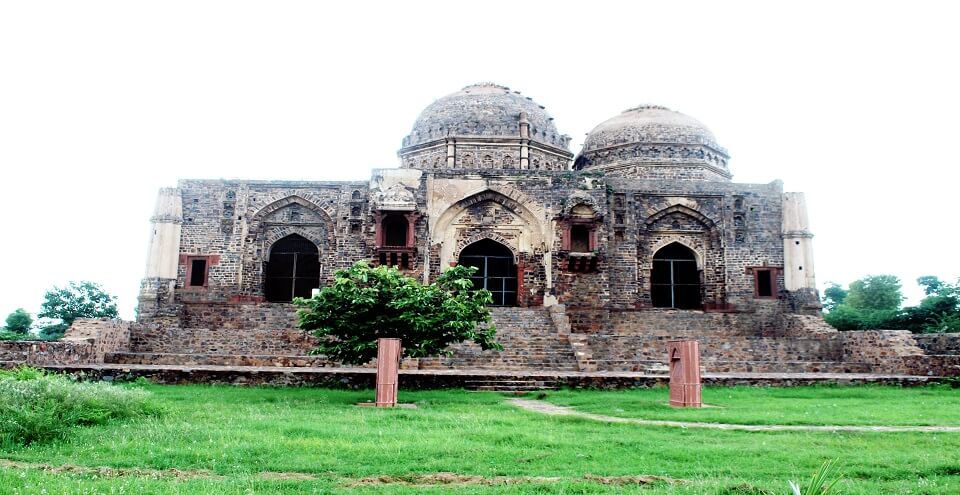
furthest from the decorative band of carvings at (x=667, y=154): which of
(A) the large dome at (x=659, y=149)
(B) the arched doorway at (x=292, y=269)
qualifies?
(B) the arched doorway at (x=292, y=269)

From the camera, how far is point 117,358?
17.8 m

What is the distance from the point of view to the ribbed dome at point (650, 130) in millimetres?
28219

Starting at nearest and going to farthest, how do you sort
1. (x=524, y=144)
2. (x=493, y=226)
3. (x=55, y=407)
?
(x=55, y=407), (x=493, y=226), (x=524, y=144)

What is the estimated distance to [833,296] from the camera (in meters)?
39.9

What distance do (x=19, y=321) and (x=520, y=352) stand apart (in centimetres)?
2013

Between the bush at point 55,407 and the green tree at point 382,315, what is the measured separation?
365 centimetres

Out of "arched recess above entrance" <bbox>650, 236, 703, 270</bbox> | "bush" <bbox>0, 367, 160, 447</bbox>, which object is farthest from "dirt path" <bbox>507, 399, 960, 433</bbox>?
"arched recess above entrance" <bbox>650, 236, 703, 270</bbox>

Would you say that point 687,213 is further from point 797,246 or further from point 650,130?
point 650,130

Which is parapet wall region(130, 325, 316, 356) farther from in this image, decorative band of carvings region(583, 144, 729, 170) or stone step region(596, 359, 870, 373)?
decorative band of carvings region(583, 144, 729, 170)

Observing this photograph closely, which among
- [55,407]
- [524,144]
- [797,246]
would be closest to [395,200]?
[524,144]

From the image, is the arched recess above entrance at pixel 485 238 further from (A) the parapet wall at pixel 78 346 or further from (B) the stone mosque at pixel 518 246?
(A) the parapet wall at pixel 78 346

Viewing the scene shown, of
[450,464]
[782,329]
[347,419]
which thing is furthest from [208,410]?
[782,329]

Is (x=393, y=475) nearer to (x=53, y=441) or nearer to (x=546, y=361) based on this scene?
(x=53, y=441)

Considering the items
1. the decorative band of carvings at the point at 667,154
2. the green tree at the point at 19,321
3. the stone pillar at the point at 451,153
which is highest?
the decorative band of carvings at the point at 667,154
